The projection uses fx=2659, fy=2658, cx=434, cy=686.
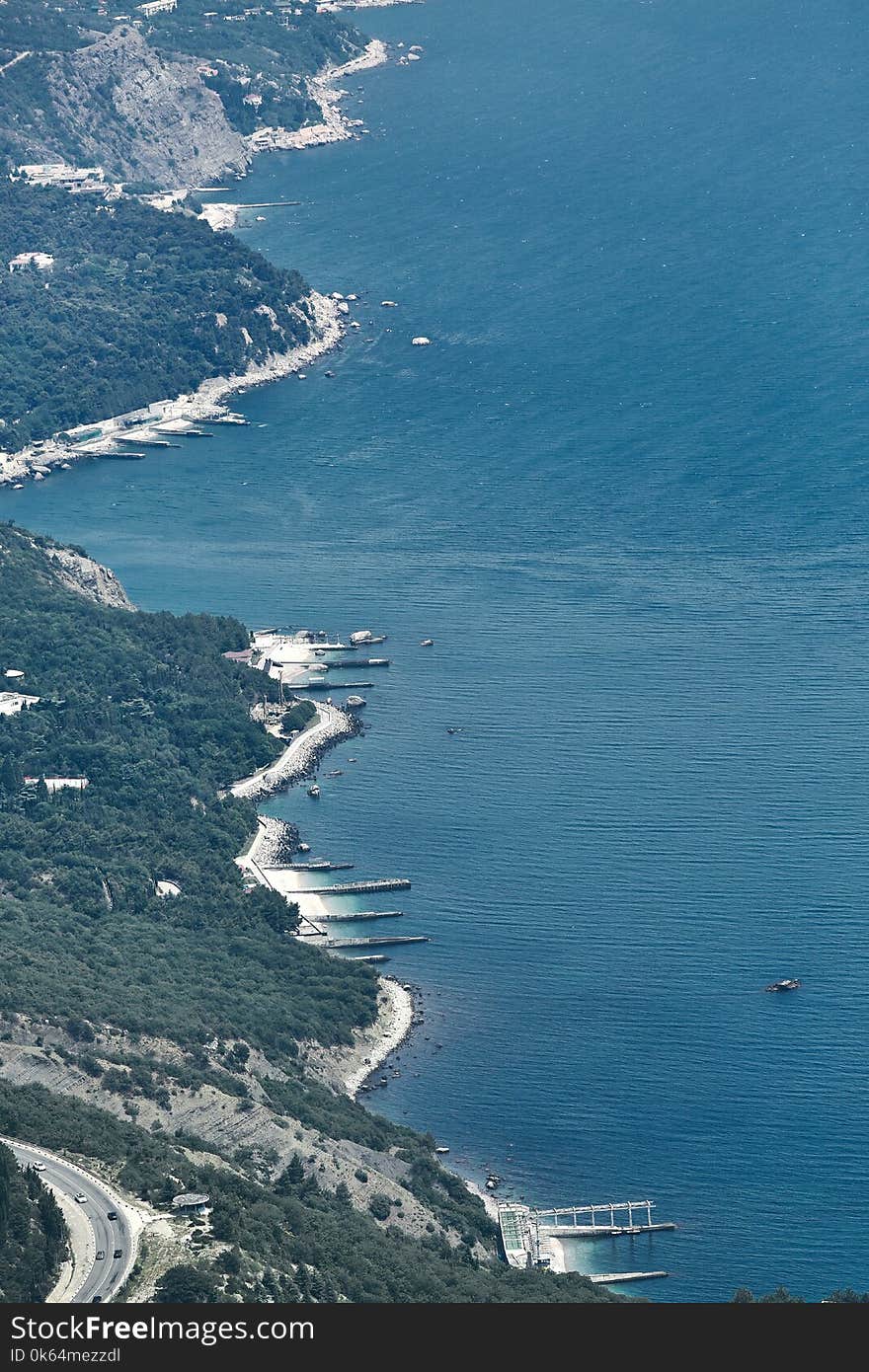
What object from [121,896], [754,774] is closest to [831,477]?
[754,774]

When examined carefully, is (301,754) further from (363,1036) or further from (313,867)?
(363,1036)

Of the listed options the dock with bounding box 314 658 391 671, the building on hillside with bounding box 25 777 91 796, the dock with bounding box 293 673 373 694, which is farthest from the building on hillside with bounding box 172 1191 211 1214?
the dock with bounding box 314 658 391 671

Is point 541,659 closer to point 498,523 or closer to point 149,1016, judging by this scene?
point 498,523

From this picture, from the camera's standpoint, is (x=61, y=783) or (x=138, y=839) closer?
(x=138, y=839)

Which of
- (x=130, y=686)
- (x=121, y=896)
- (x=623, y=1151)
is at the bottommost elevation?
(x=623, y=1151)

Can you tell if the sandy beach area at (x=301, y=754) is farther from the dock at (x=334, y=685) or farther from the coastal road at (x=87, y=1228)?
the coastal road at (x=87, y=1228)

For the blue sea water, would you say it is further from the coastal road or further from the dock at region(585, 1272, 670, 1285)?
the coastal road

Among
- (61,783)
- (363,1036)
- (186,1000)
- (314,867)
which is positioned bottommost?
(363,1036)

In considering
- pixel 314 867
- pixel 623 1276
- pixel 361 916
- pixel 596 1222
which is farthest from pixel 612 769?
pixel 623 1276
